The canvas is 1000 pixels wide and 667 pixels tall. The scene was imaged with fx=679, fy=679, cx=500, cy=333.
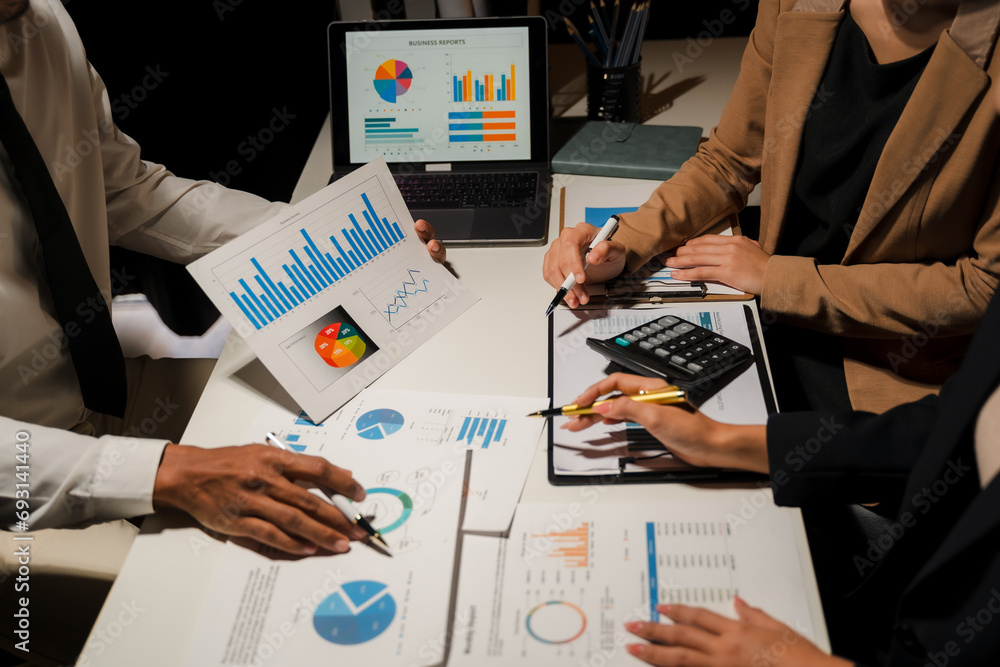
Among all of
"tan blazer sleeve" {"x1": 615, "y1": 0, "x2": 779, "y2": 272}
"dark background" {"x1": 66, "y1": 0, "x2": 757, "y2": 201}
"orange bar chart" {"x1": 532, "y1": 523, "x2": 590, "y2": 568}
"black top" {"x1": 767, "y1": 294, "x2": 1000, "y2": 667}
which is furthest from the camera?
"dark background" {"x1": 66, "y1": 0, "x2": 757, "y2": 201}

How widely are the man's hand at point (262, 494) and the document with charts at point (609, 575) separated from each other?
6.4 inches

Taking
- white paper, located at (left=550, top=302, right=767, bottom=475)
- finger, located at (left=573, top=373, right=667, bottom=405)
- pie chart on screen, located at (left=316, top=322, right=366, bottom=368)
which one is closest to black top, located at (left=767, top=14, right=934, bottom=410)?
white paper, located at (left=550, top=302, right=767, bottom=475)

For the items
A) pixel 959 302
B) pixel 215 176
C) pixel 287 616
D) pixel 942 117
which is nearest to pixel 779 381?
pixel 959 302

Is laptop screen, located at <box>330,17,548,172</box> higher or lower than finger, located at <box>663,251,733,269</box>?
higher

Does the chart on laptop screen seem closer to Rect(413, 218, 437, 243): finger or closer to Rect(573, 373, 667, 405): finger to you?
Rect(413, 218, 437, 243): finger

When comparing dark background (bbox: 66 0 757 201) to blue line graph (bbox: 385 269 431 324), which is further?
dark background (bbox: 66 0 757 201)

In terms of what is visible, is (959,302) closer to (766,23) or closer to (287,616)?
(766,23)

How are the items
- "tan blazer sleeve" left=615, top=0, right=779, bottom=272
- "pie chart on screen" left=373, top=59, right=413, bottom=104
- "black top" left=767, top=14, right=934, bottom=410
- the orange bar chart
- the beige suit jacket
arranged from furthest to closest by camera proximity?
"pie chart on screen" left=373, top=59, right=413, bottom=104
"tan blazer sleeve" left=615, top=0, right=779, bottom=272
"black top" left=767, top=14, right=934, bottom=410
the beige suit jacket
the orange bar chart

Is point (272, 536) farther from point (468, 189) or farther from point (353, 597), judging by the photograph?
point (468, 189)

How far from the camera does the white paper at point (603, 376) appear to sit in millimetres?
846

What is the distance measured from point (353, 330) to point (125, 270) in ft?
4.50

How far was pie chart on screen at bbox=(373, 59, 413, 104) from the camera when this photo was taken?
1417 mm

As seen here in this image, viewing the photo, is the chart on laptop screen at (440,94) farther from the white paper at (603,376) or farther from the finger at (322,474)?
the finger at (322,474)

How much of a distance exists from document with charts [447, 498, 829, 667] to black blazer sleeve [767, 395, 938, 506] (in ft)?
0.13
